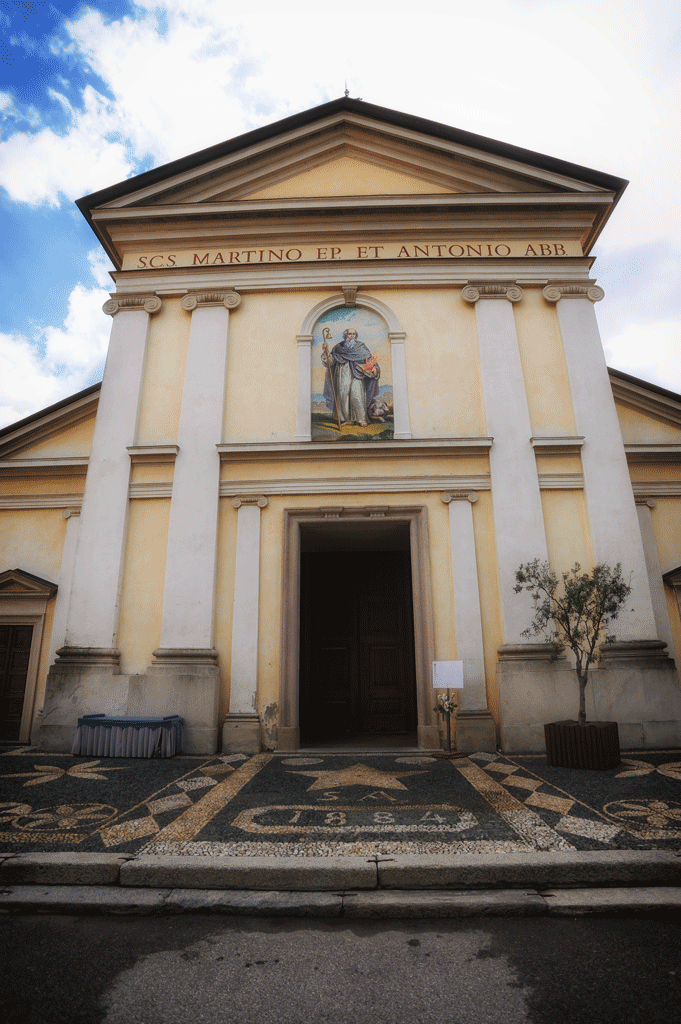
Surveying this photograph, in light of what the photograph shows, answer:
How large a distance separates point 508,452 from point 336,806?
672cm

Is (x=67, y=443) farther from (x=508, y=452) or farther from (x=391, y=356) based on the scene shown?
(x=508, y=452)

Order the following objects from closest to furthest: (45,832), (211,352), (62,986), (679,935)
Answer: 1. (62,986)
2. (679,935)
3. (45,832)
4. (211,352)

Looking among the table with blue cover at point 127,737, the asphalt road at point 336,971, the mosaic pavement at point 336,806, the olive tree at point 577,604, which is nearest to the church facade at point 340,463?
the olive tree at point 577,604

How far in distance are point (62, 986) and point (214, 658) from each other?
20.9 feet

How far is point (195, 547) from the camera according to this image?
9367 mm


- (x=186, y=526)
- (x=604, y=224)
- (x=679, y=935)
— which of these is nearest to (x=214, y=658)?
(x=186, y=526)

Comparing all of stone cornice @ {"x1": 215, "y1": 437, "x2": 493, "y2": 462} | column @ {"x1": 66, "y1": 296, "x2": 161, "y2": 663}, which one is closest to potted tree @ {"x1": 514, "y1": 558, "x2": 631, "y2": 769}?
stone cornice @ {"x1": 215, "y1": 437, "x2": 493, "y2": 462}

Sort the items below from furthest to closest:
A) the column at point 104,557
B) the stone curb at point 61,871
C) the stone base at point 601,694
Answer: the column at point 104,557, the stone base at point 601,694, the stone curb at point 61,871

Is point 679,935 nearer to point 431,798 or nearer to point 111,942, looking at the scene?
point 431,798

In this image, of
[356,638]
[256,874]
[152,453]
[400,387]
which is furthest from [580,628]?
[152,453]

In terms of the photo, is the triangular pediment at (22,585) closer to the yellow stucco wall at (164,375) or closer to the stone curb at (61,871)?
the yellow stucco wall at (164,375)

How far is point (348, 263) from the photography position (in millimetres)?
10883

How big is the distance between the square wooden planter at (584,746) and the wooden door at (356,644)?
4.56 meters

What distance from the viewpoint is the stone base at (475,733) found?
8320mm
